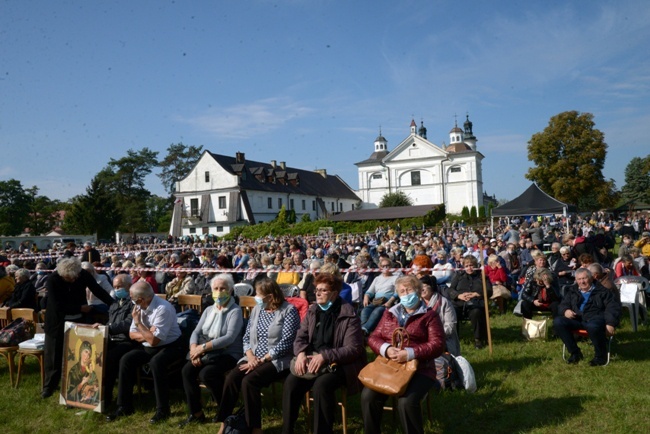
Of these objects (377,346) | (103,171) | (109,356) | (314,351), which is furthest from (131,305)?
(103,171)

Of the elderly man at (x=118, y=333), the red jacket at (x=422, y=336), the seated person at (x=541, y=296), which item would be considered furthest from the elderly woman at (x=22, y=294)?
the seated person at (x=541, y=296)

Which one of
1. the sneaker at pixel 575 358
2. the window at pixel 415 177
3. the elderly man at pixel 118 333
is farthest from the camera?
the window at pixel 415 177

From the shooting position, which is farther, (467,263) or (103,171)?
(103,171)

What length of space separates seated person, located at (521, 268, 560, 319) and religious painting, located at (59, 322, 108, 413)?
609cm

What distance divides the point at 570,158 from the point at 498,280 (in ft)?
127

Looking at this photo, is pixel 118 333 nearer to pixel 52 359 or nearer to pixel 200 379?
pixel 52 359

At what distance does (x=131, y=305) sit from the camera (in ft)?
20.0

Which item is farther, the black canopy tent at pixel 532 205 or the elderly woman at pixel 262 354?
the black canopy tent at pixel 532 205

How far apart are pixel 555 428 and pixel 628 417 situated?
74 centimetres

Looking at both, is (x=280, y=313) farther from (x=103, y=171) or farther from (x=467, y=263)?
(x=103, y=171)

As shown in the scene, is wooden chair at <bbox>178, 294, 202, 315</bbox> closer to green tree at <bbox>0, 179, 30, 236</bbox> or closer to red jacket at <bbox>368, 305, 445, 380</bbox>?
red jacket at <bbox>368, 305, 445, 380</bbox>

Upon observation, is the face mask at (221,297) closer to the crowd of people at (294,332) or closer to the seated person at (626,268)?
the crowd of people at (294,332)

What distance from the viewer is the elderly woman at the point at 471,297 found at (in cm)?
734

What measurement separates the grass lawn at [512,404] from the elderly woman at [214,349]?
12.2 inches
